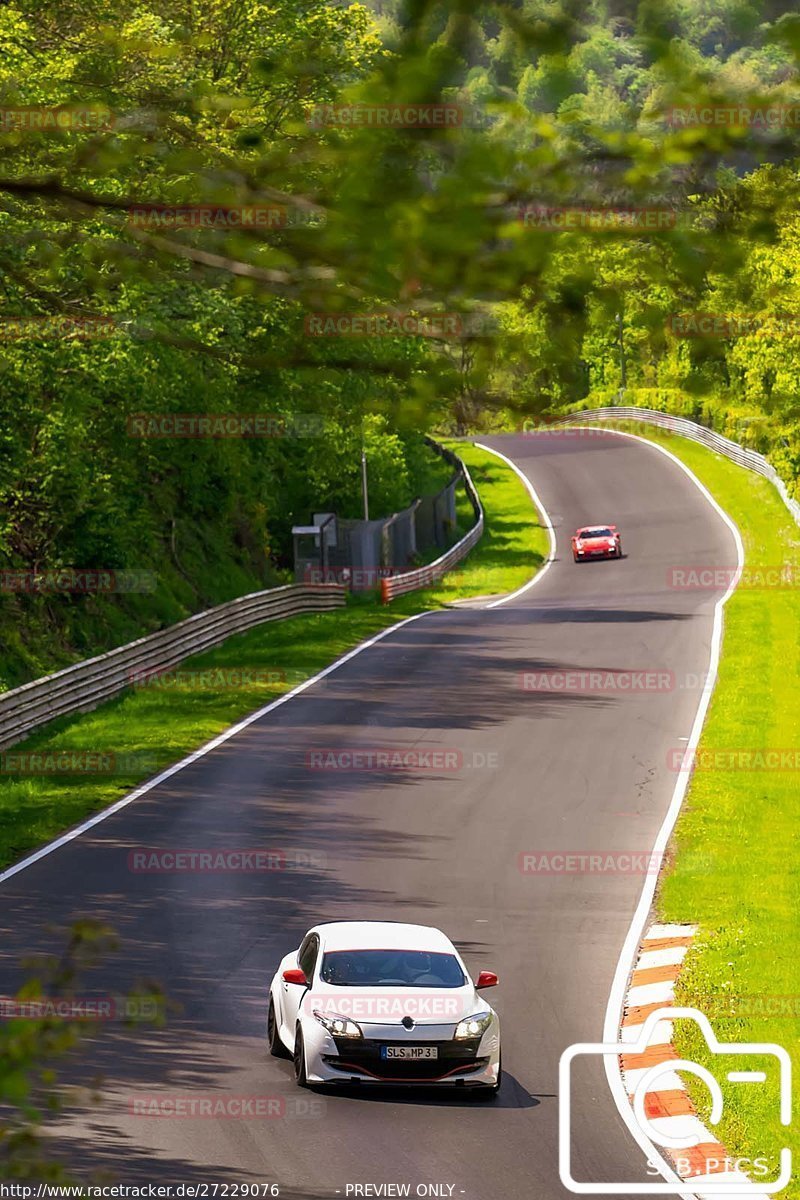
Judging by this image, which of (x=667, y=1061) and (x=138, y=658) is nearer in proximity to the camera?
(x=667, y=1061)

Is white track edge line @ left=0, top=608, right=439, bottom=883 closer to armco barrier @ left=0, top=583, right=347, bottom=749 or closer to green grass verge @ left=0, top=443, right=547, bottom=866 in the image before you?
green grass verge @ left=0, top=443, right=547, bottom=866

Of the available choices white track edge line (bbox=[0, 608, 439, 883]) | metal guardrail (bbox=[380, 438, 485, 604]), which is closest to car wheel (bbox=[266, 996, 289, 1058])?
white track edge line (bbox=[0, 608, 439, 883])

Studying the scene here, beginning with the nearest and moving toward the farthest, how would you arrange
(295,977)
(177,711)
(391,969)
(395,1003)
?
(395,1003)
(295,977)
(391,969)
(177,711)

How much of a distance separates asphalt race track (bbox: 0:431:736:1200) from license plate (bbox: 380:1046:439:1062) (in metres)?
0.37

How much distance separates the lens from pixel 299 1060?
46.2 ft

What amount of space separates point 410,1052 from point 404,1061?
85 millimetres

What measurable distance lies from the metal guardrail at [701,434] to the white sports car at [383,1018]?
54562 millimetres

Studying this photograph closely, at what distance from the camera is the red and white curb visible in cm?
1234

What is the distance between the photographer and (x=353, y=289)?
225 inches

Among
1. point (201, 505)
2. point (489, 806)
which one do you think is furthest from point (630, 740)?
point (201, 505)

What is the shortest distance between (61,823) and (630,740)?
10522 millimetres

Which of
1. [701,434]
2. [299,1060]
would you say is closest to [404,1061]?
[299,1060]

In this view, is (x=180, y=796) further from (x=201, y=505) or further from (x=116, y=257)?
(x=201, y=505)

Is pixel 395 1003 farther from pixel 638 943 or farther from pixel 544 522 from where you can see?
pixel 544 522
